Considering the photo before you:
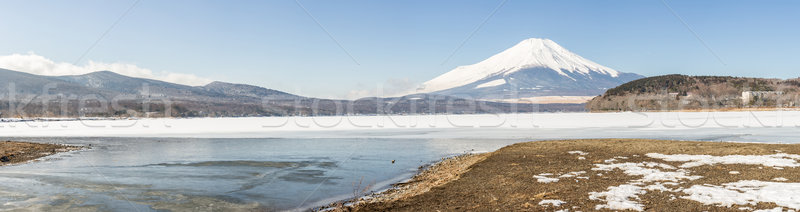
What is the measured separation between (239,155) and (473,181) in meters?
14.6

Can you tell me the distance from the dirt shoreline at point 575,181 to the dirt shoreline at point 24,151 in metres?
18.0

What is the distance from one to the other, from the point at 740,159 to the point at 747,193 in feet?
20.4

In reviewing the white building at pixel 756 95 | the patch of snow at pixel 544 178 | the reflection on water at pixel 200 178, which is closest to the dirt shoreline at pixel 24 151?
the reflection on water at pixel 200 178

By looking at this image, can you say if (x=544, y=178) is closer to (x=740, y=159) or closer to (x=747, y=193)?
(x=747, y=193)

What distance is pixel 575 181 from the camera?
453 inches

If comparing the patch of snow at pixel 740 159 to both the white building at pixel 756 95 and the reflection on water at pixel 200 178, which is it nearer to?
the reflection on water at pixel 200 178

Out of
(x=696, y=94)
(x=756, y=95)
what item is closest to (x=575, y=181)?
(x=756, y=95)

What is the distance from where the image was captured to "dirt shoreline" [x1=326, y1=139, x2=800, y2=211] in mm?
8961

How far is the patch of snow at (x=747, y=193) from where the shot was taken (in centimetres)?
836

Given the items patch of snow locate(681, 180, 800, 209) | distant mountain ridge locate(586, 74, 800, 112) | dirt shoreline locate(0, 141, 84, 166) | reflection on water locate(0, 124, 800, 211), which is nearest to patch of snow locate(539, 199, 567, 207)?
patch of snow locate(681, 180, 800, 209)

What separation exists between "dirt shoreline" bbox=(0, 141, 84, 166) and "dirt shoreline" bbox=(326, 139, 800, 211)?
18.0 m

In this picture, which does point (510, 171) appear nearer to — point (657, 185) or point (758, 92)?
point (657, 185)

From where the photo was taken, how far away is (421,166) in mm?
18609

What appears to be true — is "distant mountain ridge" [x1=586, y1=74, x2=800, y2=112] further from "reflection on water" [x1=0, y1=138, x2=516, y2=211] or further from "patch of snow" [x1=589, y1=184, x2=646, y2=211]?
"patch of snow" [x1=589, y1=184, x2=646, y2=211]
